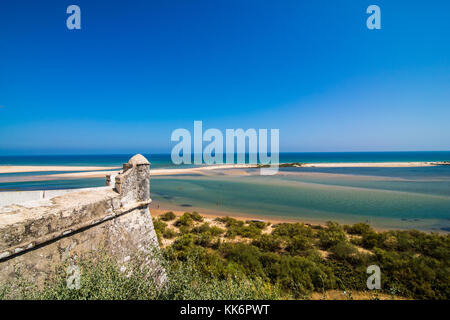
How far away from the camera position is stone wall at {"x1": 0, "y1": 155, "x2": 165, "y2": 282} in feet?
10.5

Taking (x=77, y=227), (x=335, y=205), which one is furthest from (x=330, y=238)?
(x=77, y=227)

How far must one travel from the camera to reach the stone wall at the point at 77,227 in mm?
3203

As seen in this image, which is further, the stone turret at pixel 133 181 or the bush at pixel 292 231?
the bush at pixel 292 231

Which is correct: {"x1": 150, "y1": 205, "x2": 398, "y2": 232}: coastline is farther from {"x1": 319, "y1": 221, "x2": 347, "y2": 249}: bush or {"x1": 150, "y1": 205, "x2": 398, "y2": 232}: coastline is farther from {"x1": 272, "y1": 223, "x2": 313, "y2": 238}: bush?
{"x1": 319, "y1": 221, "x2": 347, "y2": 249}: bush

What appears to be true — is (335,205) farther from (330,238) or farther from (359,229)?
(330,238)

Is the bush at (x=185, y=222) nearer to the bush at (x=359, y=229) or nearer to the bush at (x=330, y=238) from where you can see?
the bush at (x=330, y=238)

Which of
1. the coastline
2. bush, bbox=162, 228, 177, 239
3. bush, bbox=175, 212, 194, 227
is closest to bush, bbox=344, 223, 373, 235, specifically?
the coastline

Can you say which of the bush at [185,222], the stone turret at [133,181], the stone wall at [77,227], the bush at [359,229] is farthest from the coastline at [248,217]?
the stone wall at [77,227]
